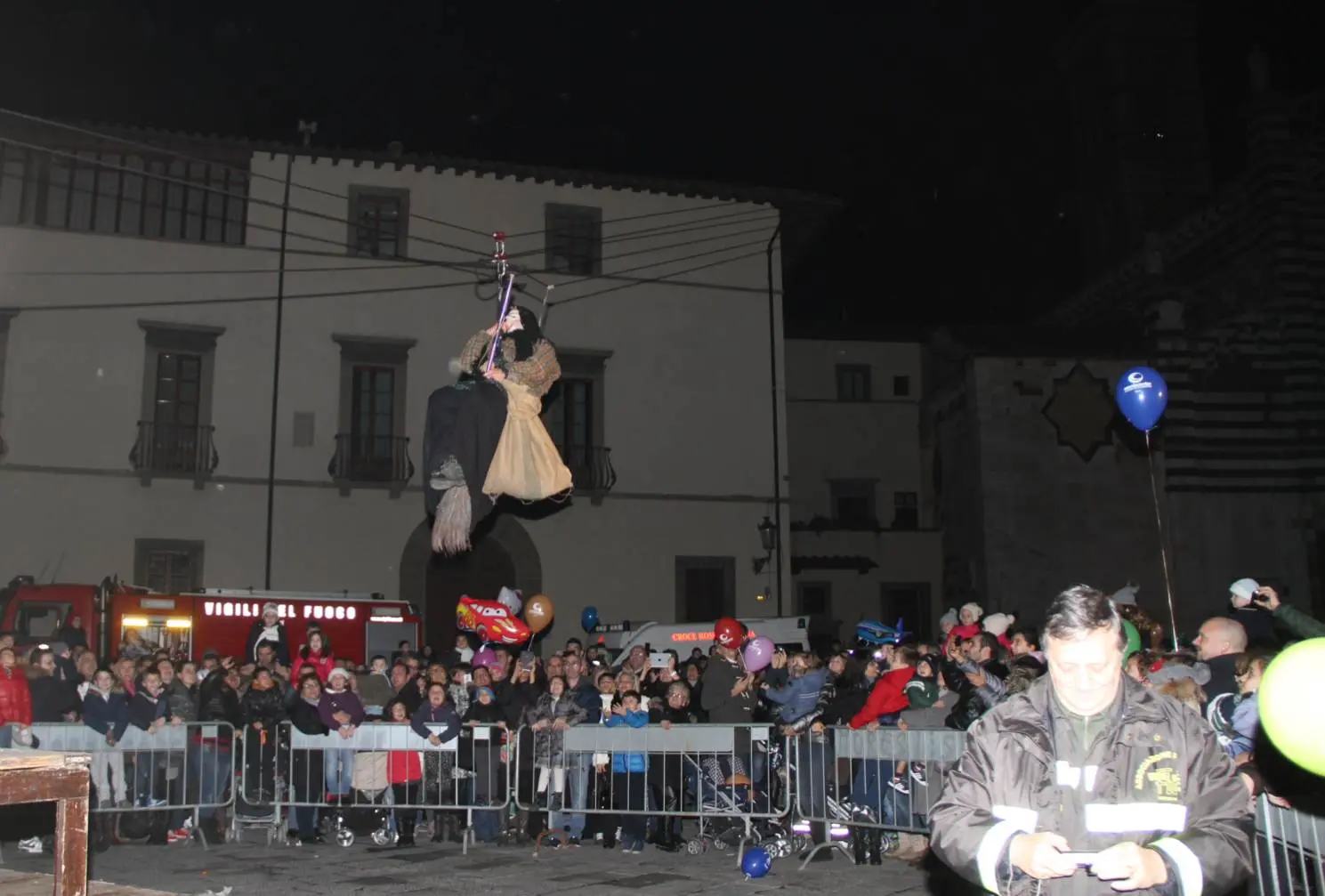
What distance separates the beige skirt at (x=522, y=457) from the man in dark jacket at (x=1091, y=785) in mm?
4717

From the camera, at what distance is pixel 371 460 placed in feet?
77.1

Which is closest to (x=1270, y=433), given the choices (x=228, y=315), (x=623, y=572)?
(x=623, y=572)

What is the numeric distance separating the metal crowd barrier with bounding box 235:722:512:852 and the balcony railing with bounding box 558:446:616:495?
535 inches

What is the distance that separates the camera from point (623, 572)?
24.6 meters

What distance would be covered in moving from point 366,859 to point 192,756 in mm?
2272

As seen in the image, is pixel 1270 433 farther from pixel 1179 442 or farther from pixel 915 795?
pixel 915 795

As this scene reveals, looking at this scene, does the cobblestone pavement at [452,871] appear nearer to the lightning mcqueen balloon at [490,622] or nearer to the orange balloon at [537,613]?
the lightning mcqueen balloon at [490,622]

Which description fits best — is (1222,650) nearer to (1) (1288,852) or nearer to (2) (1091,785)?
(1) (1288,852)

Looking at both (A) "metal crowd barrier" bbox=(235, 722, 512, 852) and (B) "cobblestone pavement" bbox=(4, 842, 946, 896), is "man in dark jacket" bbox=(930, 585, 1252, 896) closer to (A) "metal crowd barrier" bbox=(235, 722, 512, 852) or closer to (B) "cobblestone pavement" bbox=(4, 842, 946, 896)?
(B) "cobblestone pavement" bbox=(4, 842, 946, 896)

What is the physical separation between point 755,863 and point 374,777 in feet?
12.9

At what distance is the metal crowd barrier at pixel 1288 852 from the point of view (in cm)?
549

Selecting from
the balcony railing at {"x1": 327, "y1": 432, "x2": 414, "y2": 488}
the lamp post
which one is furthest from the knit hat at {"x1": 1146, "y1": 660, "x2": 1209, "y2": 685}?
the balcony railing at {"x1": 327, "y1": 432, "x2": 414, "y2": 488}

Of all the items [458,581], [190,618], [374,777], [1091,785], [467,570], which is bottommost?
[374,777]

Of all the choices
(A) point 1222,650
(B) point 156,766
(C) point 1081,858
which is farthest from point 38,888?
(B) point 156,766
